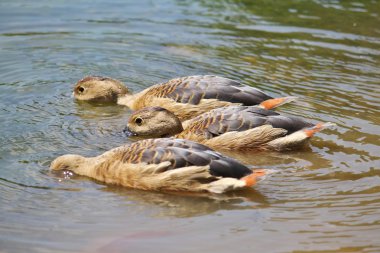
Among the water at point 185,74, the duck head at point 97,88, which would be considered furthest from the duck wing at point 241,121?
the duck head at point 97,88

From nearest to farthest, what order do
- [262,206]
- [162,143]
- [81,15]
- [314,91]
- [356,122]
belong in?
[262,206] < [162,143] < [356,122] < [314,91] < [81,15]

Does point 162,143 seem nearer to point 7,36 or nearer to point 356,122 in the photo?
point 356,122

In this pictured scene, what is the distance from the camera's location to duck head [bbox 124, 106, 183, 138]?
10.6 m

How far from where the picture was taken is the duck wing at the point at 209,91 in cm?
1093

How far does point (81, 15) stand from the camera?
15750mm

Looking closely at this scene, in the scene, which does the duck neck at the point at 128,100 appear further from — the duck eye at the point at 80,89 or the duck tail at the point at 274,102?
the duck tail at the point at 274,102

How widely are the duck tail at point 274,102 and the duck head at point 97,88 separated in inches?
101

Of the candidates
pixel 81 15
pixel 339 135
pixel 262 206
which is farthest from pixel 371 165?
pixel 81 15

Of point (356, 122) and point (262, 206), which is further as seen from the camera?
point (356, 122)

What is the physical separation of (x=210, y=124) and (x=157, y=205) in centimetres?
214

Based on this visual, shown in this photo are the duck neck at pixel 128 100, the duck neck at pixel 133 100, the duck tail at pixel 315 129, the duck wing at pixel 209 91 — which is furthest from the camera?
the duck neck at pixel 128 100

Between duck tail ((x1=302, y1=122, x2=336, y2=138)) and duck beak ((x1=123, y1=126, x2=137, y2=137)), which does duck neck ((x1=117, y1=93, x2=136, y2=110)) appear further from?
duck tail ((x1=302, y1=122, x2=336, y2=138))

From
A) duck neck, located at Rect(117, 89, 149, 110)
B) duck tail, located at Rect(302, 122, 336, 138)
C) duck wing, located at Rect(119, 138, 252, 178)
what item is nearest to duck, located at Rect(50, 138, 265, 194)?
duck wing, located at Rect(119, 138, 252, 178)

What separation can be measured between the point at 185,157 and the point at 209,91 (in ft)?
9.34
